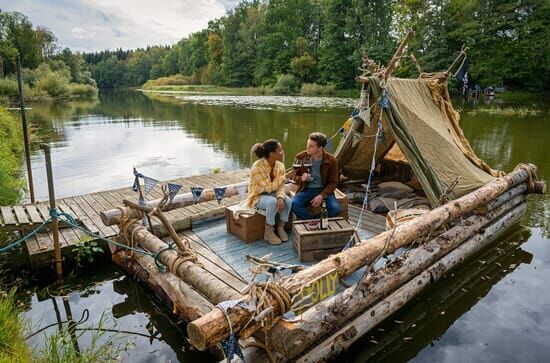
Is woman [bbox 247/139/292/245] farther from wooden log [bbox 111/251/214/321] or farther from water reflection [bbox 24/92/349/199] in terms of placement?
water reflection [bbox 24/92/349/199]

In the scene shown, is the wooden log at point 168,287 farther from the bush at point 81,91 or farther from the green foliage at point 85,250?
the bush at point 81,91

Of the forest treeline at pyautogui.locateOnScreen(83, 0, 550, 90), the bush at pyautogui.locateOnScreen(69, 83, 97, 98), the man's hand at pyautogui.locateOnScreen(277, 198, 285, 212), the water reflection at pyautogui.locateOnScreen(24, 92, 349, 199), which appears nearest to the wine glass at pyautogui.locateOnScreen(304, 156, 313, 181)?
the man's hand at pyautogui.locateOnScreen(277, 198, 285, 212)

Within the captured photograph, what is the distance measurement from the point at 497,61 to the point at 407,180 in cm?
2911

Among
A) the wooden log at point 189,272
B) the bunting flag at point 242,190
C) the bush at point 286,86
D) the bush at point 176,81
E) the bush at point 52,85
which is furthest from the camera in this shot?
the bush at point 176,81

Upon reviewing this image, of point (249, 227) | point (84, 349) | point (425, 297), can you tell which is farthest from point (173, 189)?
point (425, 297)

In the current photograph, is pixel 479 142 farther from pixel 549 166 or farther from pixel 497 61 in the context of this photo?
pixel 497 61

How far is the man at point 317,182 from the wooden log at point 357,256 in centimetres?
110

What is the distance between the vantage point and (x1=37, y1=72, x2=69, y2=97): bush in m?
39.8

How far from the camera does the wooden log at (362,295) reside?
2.88 meters

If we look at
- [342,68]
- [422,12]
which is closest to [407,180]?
[422,12]

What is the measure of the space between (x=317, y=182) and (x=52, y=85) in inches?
1735

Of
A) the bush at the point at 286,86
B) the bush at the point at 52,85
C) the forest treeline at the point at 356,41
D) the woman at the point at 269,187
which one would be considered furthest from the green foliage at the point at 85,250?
the bush at the point at 52,85

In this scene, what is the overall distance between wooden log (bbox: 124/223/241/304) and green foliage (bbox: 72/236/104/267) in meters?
0.98

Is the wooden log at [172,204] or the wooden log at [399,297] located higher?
the wooden log at [172,204]
